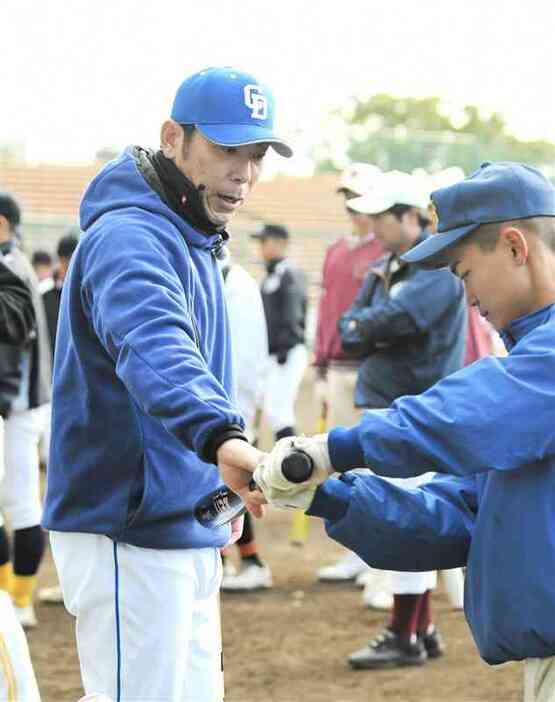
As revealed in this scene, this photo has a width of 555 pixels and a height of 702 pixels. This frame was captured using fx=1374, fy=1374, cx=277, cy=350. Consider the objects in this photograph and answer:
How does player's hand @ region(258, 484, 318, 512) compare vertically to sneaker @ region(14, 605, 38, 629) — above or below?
above

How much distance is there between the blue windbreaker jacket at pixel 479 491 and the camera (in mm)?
2797

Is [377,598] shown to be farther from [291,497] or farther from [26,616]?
[291,497]

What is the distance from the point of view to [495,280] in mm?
3059

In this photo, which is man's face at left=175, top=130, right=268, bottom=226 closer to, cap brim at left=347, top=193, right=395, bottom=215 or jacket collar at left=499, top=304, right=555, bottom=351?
jacket collar at left=499, top=304, right=555, bottom=351

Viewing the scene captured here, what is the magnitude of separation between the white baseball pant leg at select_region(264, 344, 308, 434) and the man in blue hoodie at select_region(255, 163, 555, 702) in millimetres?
8213

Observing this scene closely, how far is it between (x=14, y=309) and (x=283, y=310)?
4.68 meters

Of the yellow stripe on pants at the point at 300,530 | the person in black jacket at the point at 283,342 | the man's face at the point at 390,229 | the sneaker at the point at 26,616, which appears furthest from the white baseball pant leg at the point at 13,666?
the person in black jacket at the point at 283,342

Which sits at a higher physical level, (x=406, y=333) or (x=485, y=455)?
(x=485, y=455)

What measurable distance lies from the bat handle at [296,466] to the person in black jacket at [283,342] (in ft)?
28.4

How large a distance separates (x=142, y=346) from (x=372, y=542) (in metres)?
0.71

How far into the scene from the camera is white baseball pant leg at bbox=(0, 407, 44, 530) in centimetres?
736

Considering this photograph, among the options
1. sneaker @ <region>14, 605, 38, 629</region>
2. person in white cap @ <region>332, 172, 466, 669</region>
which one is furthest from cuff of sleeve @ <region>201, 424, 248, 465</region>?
sneaker @ <region>14, 605, 38, 629</region>

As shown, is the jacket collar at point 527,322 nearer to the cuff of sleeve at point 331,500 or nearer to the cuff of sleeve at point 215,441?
the cuff of sleeve at point 331,500

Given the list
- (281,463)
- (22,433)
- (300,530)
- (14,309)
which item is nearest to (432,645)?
(22,433)
